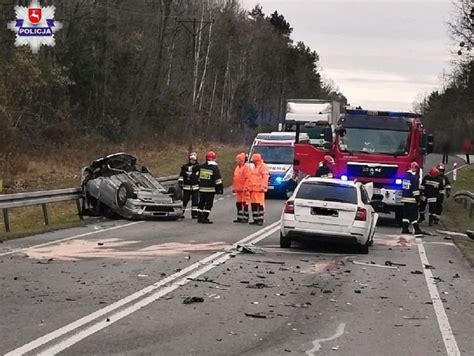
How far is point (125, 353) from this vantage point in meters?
6.24

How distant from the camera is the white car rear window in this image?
13969mm

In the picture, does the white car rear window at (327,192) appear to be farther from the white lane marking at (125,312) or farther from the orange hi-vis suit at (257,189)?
the orange hi-vis suit at (257,189)

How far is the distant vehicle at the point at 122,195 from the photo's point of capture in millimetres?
18469

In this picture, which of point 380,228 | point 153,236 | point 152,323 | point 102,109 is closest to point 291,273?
point 152,323

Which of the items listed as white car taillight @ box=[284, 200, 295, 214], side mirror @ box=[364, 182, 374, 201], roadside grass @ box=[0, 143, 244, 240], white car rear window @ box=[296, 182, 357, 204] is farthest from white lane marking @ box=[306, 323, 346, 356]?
side mirror @ box=[364, 182, 374, 201]

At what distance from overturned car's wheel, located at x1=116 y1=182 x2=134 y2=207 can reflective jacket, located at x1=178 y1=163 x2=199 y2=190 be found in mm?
1974

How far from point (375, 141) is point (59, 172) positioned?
1598 centimetres

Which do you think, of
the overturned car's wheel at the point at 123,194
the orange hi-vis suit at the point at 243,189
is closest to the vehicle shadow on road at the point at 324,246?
the orange hi-vis suit at the point at 243,189

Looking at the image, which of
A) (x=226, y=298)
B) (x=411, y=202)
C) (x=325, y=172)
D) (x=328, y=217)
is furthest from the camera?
(x=325, y=172)

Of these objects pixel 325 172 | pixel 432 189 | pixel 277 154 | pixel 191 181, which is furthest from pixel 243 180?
pixel 277 154

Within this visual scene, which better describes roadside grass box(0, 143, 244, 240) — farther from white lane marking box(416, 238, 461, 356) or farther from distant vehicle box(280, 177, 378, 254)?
white lane marking box(416, 238, 461, 356)

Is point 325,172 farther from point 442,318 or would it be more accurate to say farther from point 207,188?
point 442,318

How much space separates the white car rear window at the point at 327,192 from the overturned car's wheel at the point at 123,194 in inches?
222

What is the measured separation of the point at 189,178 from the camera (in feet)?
65.9
